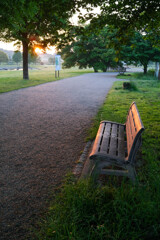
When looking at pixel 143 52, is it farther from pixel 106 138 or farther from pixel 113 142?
pixel 113 142

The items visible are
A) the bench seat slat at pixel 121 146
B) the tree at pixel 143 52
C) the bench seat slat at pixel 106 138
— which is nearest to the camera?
the bench seat slat at pixel 121 146

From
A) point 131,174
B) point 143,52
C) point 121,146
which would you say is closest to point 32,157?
point 121,146

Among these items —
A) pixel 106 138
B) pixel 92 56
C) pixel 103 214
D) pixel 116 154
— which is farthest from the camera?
pixel 92 56

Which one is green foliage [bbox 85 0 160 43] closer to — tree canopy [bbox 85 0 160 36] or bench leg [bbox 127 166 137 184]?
tree canopy [bbox 85 0 160 36]

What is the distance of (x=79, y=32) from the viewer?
4867mm

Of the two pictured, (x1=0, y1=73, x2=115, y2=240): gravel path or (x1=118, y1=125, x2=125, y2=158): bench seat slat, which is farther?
(x1=118, y1=125, x2=125, y2=158): bench seat slat

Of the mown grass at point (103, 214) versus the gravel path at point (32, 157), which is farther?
the gravel path at point (32, 157)

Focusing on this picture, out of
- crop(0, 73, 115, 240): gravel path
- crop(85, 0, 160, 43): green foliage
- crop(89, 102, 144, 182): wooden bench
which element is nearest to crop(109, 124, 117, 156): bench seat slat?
crop(89, 102, 144, 182): wooden bench

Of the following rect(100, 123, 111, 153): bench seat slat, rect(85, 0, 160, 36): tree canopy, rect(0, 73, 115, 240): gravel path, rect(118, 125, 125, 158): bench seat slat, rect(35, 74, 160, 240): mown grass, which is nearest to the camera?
rect(35, 74, 160, 240): mown grass

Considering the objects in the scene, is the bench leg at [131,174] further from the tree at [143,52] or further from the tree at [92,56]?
the tree at [92,56]

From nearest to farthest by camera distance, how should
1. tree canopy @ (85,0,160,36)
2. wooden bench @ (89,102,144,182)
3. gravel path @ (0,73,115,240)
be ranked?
1. gravel path @ (0,73,115,240)
2. wooden bench @ (89,102,144,182)
3. tree canopy @ (85,0,160,36)

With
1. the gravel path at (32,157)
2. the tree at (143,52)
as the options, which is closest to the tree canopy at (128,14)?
the gravel path at (32,157)

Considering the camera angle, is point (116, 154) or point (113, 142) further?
point (113, 142)

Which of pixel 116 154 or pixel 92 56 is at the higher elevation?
pixel 92 56
